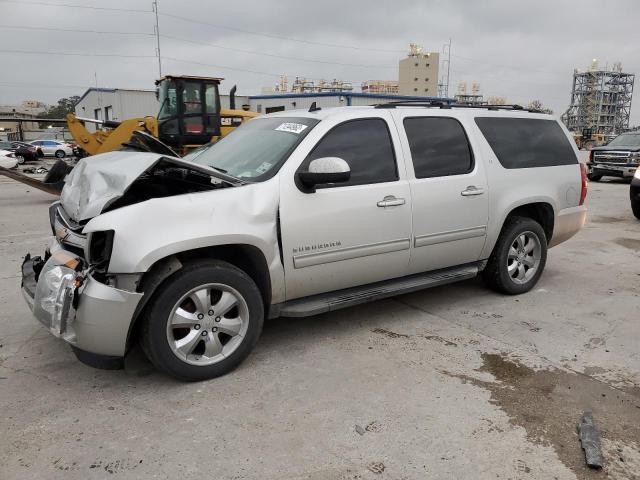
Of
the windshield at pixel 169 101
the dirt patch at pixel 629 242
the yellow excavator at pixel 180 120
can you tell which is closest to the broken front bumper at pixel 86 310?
the dirt patch at pixel 629 242

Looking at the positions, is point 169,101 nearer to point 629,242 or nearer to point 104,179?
point 104,179

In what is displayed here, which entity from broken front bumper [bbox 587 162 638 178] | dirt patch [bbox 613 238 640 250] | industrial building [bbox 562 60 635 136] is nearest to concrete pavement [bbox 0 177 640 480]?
dirt patch [bbox 613 238 640 250]

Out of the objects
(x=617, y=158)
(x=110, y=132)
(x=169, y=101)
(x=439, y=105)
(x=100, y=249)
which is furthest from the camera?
(x=617, y=158)

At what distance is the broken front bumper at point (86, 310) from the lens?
2.93 meters

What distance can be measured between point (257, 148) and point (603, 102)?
11030cm

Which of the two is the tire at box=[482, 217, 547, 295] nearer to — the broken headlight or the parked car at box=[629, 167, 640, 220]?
the broken headlight

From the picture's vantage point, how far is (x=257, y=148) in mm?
4012

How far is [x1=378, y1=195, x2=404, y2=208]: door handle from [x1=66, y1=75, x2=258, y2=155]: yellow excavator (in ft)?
30.2

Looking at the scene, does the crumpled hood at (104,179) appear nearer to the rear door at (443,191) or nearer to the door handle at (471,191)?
the rear door at (443,191)

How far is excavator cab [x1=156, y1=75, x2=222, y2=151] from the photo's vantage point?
12.6 m

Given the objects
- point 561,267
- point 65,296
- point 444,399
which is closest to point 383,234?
point 444,399

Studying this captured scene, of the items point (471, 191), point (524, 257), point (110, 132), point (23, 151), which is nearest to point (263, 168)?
point (471, 191)

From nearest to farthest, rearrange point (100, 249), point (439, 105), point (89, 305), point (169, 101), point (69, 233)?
point (89, 305) < point (100, 249) < point (69, 233) < point (439, 105) < point (169, 101)

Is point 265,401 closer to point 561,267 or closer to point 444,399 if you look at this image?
point 444,399
